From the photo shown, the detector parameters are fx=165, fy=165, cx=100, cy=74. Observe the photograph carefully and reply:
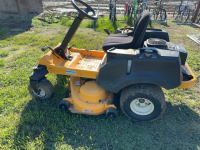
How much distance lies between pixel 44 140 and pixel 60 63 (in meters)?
1.22

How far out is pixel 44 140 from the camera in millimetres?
2127

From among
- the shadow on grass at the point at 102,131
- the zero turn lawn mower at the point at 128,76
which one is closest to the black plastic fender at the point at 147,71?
the zero turn lawn mower at the point at 128,76

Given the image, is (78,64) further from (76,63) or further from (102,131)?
(102,131)

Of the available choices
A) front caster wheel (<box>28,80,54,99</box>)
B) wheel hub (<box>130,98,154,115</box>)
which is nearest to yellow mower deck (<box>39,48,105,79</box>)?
front caster wheel (<box>28,80,54,99</box>)

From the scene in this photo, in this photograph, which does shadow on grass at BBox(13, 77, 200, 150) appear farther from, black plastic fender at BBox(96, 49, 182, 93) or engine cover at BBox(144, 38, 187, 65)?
engine cover at BBox(144, 38, 187, 65)

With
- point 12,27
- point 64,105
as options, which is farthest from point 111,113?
point 12,27

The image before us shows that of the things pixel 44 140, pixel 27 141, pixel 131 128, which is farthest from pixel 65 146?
pixel 131 128

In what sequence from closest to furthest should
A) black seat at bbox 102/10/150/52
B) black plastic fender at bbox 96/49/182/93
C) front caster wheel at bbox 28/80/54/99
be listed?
black plastic fender at bbox 96/49/182/93, black seat at bbox 102/10/150/52, front caster wheel at bbox 28/80/54/99

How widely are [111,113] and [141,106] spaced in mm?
460

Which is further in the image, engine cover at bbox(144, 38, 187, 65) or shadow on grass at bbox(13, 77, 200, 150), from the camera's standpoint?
engine cover at bbox(144, 38, 187, 65)

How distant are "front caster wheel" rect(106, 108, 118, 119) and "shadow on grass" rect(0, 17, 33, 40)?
16.6 ft

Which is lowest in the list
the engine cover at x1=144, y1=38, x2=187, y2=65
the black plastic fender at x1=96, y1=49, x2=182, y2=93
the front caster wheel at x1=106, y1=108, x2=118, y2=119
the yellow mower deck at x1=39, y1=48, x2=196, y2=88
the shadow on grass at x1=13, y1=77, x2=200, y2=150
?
the shadow on grass at x1=13, y1=77, x2=200, y2=150

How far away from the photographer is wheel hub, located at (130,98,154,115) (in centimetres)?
235

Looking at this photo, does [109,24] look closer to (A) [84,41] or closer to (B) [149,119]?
(A) [84,41]
